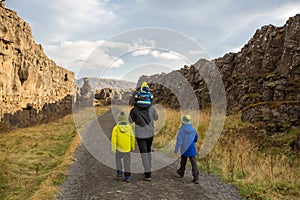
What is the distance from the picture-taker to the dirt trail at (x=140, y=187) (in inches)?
236

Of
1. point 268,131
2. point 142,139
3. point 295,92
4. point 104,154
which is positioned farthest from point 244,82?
point 142,139

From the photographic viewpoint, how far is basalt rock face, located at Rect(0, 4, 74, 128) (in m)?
17.3

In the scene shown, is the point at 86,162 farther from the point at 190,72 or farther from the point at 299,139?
the point at 190,72

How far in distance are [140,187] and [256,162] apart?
182 inches

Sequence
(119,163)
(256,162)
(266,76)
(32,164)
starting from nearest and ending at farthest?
1. (119,163)
2. (256,162)
3. (32,164)
4. (266,76)

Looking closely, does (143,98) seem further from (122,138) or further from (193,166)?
(193,166)

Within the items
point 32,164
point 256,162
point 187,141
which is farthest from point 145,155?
point 32,164

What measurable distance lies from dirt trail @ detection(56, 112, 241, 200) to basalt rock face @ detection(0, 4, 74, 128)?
11866 millimetres

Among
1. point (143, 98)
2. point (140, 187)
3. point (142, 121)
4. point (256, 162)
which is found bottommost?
point (140, 187)

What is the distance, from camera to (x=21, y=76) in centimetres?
2017

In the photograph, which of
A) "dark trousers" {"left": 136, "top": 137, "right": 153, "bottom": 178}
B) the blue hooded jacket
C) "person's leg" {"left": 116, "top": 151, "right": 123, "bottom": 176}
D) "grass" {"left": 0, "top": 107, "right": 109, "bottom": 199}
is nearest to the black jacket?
"dark trousers" {"left": 136, "top": 137, "right": 153, "bottom": 178}

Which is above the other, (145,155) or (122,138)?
(122,138)

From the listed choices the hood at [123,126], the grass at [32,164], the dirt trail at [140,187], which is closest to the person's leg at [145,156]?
the dirt trail at [140,187]

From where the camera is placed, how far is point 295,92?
56.1 feet
